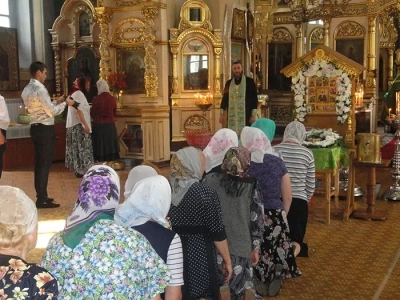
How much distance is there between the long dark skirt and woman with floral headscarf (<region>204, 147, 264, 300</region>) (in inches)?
234

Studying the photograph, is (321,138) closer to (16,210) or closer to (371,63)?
(16,210)

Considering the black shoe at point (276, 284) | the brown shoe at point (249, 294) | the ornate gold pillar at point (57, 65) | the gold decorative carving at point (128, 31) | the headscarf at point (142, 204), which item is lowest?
the black shoe at point (276, 284)

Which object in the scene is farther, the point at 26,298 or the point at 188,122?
the point at 188,122

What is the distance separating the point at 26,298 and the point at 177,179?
127 cm

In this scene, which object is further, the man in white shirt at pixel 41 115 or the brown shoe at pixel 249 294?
the man in white shirt at pixel 41 115

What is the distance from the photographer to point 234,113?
796 cm

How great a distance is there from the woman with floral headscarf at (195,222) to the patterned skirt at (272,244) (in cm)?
111

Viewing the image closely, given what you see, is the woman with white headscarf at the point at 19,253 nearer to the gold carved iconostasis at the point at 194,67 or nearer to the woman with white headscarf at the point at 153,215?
the woman with white headscarf at the point at 153,215

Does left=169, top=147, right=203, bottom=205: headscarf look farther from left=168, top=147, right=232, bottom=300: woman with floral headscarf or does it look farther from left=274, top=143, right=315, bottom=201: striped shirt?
left=274, top=143, right=315, bottom=201: striped shirt

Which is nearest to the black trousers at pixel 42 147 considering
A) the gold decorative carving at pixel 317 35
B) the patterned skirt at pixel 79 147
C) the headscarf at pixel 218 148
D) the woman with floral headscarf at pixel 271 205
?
the patterned skirt at pixel 79 147

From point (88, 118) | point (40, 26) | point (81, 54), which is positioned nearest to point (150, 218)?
point (88, 118)

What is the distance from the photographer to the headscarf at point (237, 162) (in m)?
3.13

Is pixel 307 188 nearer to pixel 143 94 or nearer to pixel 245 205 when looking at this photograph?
pixel 245 205

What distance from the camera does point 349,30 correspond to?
1370cm
